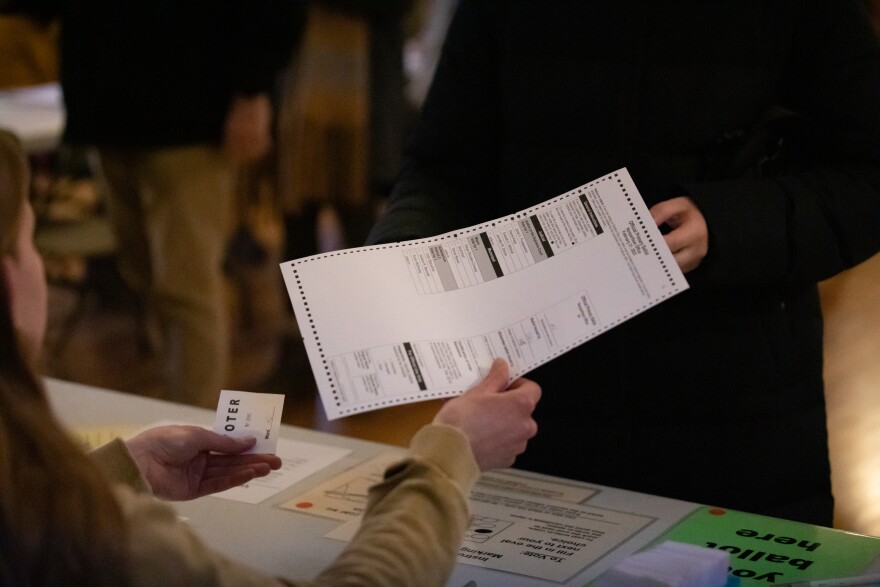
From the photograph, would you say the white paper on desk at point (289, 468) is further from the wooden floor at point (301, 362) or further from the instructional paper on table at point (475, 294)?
the wooden floor at point (301, 362)

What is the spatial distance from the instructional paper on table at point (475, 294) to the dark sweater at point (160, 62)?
177cm

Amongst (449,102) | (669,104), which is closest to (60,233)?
(449,102)

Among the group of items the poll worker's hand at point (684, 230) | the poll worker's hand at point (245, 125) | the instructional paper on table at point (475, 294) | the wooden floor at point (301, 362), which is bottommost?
the wooden floor at point (301, 362)

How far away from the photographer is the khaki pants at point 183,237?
2869mm

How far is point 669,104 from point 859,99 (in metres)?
0.23

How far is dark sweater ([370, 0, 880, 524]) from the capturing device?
1389 millimetres

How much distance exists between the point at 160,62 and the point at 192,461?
1755 mm

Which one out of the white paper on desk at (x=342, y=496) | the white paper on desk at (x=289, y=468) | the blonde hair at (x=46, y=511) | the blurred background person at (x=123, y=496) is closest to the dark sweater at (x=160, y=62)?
the white paper on desk at (x=289, y=468)

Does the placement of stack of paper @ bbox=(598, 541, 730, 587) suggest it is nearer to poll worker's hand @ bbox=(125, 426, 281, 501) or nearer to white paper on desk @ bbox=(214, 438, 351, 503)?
poll worker's hand @ bbox=(125, 426, 281, 501)

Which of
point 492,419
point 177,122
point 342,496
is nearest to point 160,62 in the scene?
point 177,122

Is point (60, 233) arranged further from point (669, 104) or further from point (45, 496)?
point (45, 496)

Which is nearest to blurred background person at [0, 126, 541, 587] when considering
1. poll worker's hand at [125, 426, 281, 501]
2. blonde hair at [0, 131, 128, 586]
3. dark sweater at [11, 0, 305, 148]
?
blonde hair at [0, 131, 128, 586]

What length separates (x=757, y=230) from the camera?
1.34 m

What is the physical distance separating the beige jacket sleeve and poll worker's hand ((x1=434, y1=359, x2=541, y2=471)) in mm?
20
